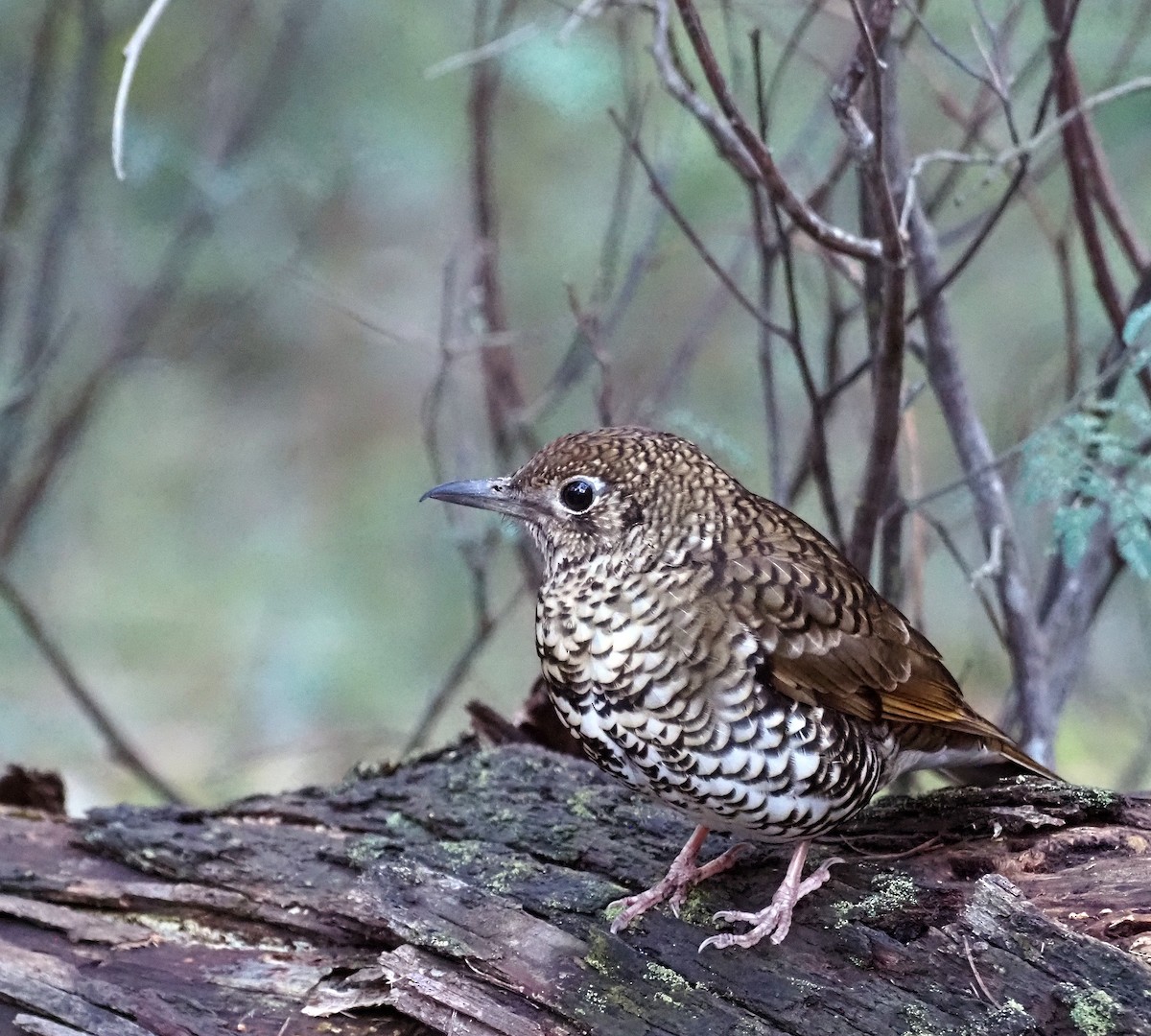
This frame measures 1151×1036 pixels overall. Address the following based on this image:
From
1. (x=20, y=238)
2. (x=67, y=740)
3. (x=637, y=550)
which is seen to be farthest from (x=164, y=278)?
(x=637, y=550)

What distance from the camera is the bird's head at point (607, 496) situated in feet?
9.69

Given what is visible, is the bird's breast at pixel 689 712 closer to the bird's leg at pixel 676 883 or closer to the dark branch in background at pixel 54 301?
the bird's leg at pixel 676 883

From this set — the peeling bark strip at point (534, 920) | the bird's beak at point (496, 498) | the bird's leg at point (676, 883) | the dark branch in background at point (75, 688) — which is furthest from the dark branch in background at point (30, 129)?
the bird's leg at point (676, 883)

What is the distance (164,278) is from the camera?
5.52m

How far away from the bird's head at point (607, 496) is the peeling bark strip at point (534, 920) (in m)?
0.81

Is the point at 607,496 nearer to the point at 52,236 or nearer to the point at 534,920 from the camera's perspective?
the point at 534,920

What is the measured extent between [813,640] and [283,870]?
1.48 m

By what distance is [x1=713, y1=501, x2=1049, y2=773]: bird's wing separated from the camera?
9.36ft

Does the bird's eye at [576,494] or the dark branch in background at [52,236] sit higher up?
the dark branch in background at [52,236]

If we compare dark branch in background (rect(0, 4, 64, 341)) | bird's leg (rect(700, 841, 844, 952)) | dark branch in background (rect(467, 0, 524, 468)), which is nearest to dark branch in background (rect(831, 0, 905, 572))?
bird's leg (rect(700, 841, 844, 952))

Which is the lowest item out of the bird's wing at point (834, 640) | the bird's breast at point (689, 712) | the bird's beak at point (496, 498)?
the bird's breast at point (689, 712)

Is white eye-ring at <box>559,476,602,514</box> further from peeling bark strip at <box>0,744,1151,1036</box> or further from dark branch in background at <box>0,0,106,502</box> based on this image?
dark branch in background at <box>0,0,106,502</box>

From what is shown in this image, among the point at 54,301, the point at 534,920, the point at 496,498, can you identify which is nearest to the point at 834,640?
the point at 496,498

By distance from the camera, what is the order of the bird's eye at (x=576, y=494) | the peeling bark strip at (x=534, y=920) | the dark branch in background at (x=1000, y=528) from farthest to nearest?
the dark branch in background at (x=1000, y=528)
the bird's eye at (x=576, y=494)
the peeling bark strip at (x=534, y=920)
